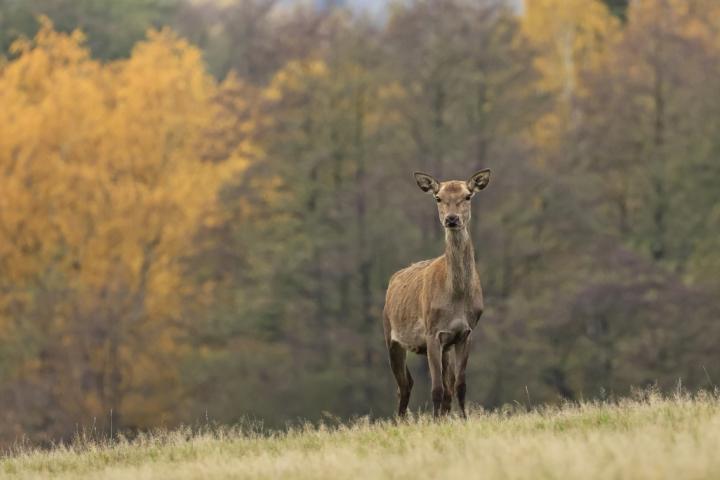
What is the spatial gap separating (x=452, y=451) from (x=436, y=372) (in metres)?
3.38

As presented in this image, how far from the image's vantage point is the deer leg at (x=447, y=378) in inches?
543

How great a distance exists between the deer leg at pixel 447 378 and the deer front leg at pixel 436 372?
0.07 metres

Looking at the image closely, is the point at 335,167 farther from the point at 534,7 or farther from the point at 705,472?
the point at 705,472

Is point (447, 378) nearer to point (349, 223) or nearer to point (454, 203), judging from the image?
point (454, 203)

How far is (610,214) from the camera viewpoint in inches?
1719

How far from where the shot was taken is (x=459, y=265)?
1401 centimetres

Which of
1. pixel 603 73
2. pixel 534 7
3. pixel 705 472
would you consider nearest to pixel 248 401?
pixel 603 73

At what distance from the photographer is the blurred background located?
123 ft

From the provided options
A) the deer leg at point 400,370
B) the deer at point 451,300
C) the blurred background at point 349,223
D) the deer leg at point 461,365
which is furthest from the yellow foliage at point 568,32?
the deer leg at point 461,365

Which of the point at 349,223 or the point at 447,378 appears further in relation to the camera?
the point at 349,223

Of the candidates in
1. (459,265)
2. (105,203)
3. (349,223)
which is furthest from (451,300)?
(105,203)

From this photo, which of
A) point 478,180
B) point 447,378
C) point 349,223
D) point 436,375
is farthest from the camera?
point 349,223

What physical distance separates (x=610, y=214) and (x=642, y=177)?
1800 millimetres

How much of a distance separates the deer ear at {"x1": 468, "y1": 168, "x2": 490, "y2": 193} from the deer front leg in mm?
1571
